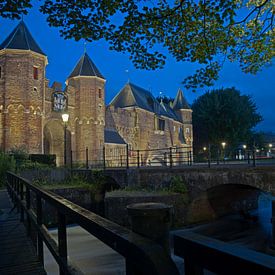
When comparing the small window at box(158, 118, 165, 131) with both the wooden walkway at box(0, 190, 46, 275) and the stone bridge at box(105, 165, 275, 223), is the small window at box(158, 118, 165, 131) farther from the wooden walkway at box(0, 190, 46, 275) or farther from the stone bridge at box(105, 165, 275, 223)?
the wooden walkway at box(0, 190, 46, 275)

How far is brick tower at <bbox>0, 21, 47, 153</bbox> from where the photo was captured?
22.5 m

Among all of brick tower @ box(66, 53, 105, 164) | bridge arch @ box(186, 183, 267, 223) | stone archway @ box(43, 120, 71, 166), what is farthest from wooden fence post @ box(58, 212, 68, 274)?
stone archway @ box(43, 120, 71, 166)

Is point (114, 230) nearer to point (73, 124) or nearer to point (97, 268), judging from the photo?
point (97, 268)

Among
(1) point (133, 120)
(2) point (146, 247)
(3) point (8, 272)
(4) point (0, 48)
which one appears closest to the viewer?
(2) point (146, 247)

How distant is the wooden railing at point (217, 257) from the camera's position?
67 centimetres

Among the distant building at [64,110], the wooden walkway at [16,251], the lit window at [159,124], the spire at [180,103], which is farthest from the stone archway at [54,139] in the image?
the spire at [180,103]

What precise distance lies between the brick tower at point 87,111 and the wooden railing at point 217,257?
26474 mm

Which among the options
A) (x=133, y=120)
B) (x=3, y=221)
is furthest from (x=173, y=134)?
(x=3, y=221)

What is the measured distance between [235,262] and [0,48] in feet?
87.7

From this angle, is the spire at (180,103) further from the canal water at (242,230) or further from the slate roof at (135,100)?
the canal water at (242,230)

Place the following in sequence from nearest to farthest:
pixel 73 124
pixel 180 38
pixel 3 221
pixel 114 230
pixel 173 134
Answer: pixel 114 230 → pixel 3 221 → pixel 180 38 → pixel 73 124 → pixel 173 134

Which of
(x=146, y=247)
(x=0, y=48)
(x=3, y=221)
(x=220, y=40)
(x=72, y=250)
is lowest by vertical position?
(x=72, y=250)

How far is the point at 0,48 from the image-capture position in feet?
77.0

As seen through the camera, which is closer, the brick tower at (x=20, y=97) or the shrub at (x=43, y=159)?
the shrub at (x=43, y=159)
